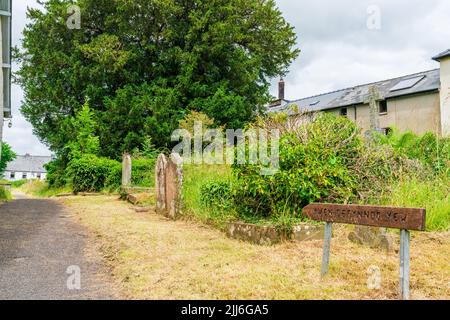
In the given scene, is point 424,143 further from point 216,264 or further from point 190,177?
point 216,264

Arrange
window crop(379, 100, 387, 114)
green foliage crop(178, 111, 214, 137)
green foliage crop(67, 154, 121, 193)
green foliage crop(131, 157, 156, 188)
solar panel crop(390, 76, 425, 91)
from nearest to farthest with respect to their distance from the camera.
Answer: green foliage crop(131, 157, 156, 188), green foliage crop(178, 111, 214, 137), green foliage crop(67, 154, 121, 193), solar panel crop(390, 76, 425, 91), window crop(379, 100, 387, 114)

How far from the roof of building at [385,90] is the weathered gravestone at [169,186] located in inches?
556

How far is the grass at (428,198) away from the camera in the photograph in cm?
661

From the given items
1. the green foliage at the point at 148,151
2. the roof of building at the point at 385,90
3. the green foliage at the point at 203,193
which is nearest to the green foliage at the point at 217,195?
the green foliage at the point at 203,193

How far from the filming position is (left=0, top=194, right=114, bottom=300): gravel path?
13.9 feet

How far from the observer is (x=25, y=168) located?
8600 centimetres

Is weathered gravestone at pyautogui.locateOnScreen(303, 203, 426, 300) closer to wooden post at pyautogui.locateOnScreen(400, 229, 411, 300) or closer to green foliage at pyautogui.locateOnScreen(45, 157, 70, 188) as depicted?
wooden post at pyautogui.locateOnScreen(400, 229, 411, 300)

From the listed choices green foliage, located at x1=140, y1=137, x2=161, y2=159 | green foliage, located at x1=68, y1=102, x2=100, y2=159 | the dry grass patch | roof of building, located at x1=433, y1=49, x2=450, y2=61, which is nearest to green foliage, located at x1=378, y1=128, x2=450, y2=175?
the dry grass patch

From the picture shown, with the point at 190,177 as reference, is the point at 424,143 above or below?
above

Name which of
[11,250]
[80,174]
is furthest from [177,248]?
[80,174]

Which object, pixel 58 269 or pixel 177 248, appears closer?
pixel 58 269

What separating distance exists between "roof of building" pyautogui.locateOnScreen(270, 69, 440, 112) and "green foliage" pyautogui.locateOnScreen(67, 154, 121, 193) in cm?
1038

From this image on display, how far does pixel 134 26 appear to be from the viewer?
2320 cm

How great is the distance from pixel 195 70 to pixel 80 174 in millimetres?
8850
